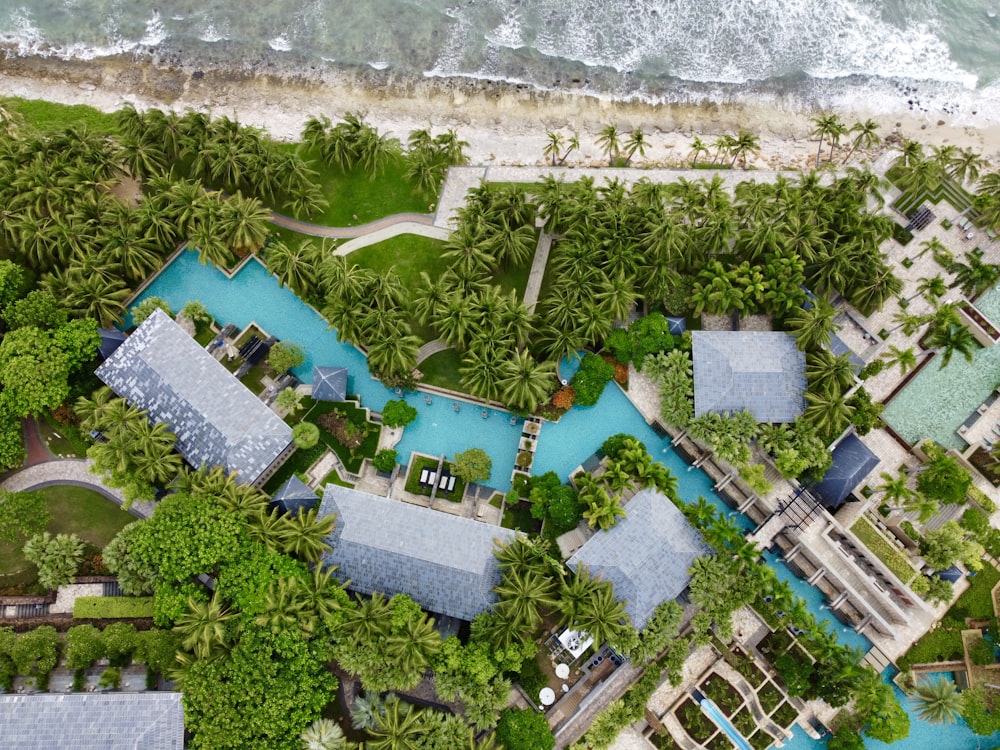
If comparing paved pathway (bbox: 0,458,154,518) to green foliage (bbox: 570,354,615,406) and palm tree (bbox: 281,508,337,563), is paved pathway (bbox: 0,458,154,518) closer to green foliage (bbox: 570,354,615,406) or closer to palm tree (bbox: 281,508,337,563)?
palm tree (bbox: 281,508,337,563)

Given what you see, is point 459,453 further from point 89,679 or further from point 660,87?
point 660,87

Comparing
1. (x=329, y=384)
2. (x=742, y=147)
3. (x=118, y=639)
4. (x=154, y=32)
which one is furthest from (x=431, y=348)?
(x=154, y=32)

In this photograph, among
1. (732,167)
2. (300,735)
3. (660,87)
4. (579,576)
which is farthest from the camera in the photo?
(660,87)

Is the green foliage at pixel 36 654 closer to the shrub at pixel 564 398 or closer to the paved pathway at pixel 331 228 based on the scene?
the paved pathway at pixel 331 228

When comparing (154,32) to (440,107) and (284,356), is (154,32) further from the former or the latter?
(284,356)

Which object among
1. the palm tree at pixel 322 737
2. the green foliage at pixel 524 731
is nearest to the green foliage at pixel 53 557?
the palm tree at pixel 322 737

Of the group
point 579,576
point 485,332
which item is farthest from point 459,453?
point 579,576

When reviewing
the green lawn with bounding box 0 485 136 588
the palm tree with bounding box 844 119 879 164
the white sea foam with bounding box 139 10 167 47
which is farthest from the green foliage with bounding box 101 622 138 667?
the palm tree with bounding box 844 119 879 164
